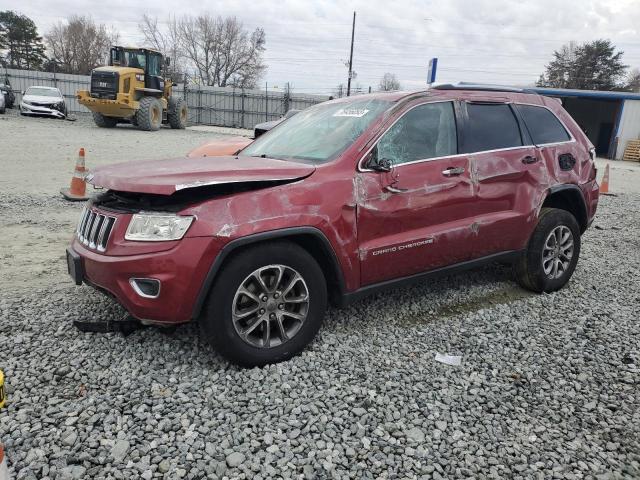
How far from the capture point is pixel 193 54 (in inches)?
2463

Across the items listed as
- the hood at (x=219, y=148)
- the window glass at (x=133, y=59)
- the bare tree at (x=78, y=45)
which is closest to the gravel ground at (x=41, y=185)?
the hood at (x=219, y=148)

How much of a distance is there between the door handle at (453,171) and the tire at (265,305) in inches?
50.0

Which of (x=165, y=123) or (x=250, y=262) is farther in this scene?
(x=165, y=123)

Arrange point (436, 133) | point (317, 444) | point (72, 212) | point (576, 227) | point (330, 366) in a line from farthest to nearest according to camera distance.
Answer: point (72, 212) → point (576, 227) → point (436, 133) → point (330, 366) → point (317, 444)

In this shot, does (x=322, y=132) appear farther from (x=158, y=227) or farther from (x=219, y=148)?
(x=219, y=148)

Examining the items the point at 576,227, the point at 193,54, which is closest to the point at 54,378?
the point at 576,227

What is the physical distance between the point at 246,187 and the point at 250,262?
46 cm

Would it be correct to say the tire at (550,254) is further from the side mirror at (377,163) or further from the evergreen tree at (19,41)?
the evergreen tree at (19,41)

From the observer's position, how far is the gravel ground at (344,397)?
2412 millimetres

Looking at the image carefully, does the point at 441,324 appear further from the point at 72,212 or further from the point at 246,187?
the point at 72,212

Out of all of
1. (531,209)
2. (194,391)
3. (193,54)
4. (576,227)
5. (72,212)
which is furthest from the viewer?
(193,54)

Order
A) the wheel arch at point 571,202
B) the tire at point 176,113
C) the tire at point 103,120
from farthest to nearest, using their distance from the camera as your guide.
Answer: the tire at point 176,113, the tire at point 103,120, the wheel arch at point 571,202

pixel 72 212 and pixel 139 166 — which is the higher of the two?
pixel 139 166

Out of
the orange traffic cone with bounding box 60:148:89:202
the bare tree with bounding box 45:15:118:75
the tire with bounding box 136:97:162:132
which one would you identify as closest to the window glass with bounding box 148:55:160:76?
the tire with bounding box 136:97:162:132
